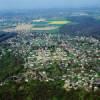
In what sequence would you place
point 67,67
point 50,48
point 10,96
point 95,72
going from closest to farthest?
point 10,96 < point 95,72 < point 67,67 < point 50,48

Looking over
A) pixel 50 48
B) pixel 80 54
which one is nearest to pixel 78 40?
pixel 50 48

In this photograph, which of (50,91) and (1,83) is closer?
(50,91)

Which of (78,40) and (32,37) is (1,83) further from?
(32,37)

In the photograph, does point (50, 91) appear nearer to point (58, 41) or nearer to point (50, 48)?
point (50, 48)

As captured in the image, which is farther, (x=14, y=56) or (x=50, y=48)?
(x=50, y=48)

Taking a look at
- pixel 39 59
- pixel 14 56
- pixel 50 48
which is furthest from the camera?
pixel 50 48

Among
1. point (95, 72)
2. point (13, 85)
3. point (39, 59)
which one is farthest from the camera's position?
point (39, 59)

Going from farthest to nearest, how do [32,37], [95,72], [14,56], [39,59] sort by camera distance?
1. [32,37]
2. [14,56]
3. [39,59]
4. [95,72]

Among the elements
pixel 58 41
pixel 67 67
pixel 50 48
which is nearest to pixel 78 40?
pixel 58 41

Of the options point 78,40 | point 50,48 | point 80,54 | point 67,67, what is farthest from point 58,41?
point 67,67
